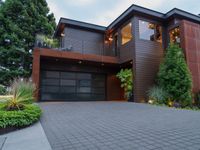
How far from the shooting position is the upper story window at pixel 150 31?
40.2ft

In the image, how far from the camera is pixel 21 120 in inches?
182

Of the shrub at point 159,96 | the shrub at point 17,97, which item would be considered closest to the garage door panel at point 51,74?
the shrub at point 17,97

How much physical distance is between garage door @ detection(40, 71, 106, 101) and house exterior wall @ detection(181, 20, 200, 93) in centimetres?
695

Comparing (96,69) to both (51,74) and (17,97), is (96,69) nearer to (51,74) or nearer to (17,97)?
(51,74)

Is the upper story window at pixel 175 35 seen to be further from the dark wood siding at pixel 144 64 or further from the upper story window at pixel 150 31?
the dark wood siding at pixel 144 64

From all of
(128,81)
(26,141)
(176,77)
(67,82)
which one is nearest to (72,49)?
A: (67,82)

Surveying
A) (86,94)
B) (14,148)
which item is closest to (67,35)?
(86,94)

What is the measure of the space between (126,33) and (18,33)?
9059mm

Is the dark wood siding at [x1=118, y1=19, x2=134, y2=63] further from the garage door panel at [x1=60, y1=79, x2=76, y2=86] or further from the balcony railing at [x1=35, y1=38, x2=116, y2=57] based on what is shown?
the garage door panel at [x1=60, y1=79, x2=76, y2=86]

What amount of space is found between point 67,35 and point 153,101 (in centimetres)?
899

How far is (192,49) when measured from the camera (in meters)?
11.3

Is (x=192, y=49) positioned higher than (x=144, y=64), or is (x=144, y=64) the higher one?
(x=192, y=49)

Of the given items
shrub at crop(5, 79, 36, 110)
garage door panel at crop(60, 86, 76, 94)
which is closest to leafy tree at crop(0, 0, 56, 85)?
garage door panel at crop(60, 86, 76, 94)

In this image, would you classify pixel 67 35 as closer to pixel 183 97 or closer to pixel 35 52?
pixel 35 52
